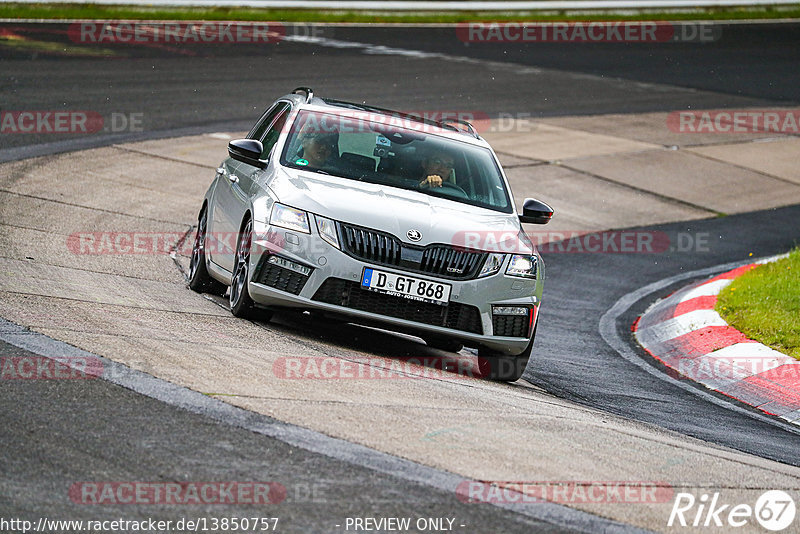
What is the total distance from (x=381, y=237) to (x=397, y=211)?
0.93 ft

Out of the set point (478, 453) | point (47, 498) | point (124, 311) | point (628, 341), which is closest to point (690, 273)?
point (628, 341)

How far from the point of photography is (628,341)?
35.7ft

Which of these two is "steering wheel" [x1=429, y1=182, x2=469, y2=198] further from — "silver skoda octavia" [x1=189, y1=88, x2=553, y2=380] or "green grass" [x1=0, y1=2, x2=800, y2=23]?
"green grass" [x1=0, y1=2, x2=800, y2=23]

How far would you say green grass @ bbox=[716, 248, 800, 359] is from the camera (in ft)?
32.9

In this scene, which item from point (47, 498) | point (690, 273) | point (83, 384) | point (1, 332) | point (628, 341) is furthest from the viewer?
point (690, 273)

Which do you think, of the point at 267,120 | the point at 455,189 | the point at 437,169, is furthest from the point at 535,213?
the point at 267,120

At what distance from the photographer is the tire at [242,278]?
8.26 m

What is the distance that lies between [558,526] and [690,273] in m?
9.32

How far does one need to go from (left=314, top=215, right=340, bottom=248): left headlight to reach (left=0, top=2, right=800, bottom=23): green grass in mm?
20144

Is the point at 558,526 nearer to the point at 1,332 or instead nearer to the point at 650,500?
the point at 650,500

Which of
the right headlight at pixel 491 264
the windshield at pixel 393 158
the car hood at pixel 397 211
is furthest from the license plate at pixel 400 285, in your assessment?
the windshield at pixel 393 158

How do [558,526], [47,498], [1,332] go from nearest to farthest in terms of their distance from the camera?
[47,498]
[558,526]
[1,332]

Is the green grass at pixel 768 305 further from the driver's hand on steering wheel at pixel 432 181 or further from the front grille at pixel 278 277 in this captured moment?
the front grille at pixel 278 277

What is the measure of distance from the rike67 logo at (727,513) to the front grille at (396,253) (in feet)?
9.03
